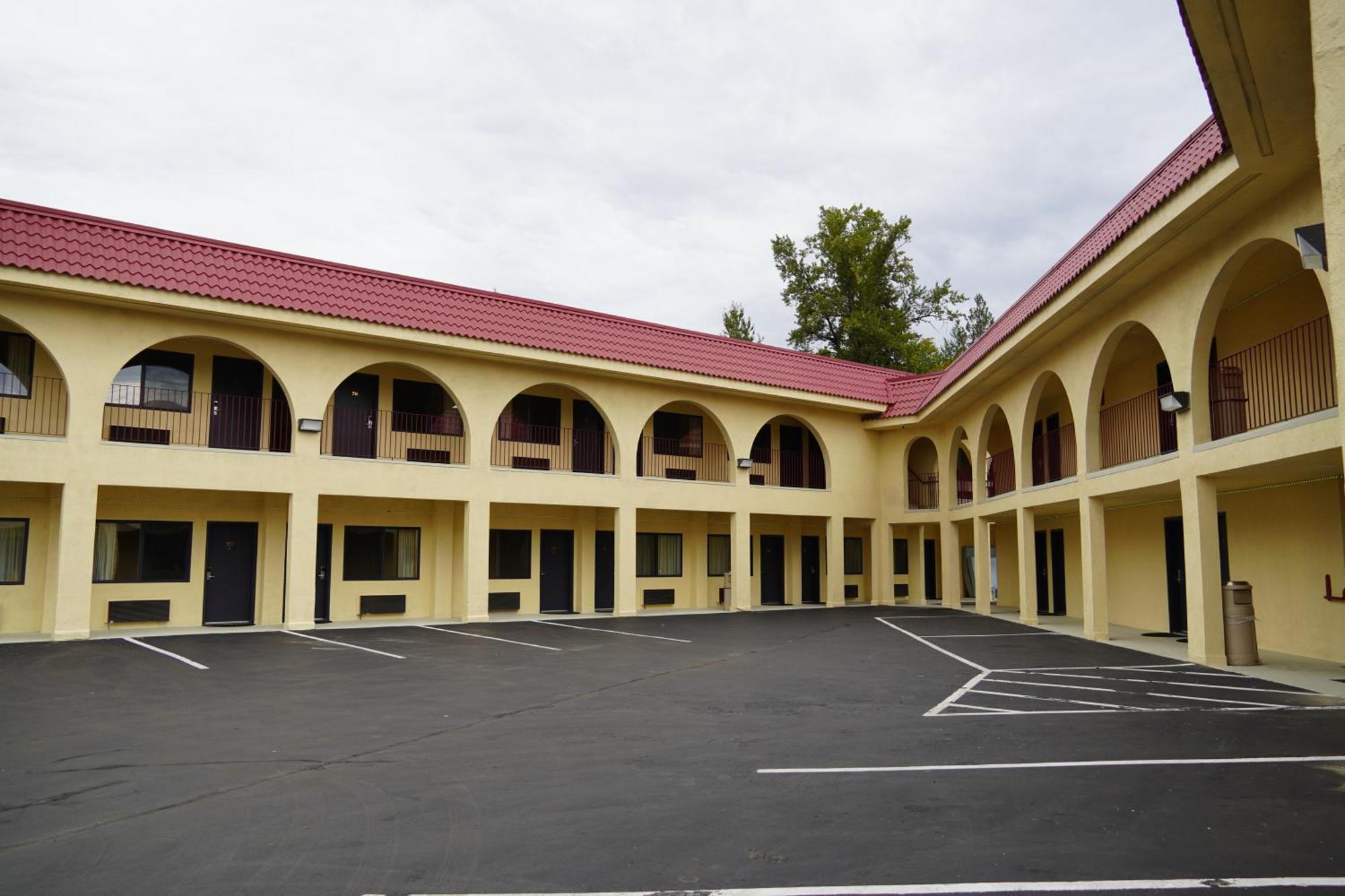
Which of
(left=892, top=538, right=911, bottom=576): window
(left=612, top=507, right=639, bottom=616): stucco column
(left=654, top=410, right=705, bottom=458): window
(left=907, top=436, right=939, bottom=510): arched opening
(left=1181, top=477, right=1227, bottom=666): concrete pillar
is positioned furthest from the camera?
(left=892, top=538, right=911, bottom=576): window

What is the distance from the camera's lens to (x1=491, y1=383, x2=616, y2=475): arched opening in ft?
79.2

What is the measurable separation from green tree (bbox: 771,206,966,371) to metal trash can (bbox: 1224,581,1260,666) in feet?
99.8

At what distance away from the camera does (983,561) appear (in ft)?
80.9

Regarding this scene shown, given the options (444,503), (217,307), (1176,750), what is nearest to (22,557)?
(217,307)

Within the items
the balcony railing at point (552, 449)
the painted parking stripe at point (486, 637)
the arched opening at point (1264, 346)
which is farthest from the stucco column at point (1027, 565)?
the painted parking stripe at point (486, 637)

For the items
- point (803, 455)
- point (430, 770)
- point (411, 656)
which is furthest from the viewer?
point (803, 455)

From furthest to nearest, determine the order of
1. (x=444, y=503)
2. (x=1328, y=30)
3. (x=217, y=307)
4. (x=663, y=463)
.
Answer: (x=663, y=463) < (x=444, y=503) < (x=217, y=307) < (x=1328, y=30)

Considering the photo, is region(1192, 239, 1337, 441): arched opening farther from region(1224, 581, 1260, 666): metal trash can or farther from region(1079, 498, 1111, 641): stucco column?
region(1079, 498, 1111, 641): stucco column

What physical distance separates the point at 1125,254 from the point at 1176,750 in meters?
7.90

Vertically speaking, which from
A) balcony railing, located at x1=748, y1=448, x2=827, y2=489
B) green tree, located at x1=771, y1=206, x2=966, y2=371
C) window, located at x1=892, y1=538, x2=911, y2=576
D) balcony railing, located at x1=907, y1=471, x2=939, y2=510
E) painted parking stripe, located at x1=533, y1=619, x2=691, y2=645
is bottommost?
painted parking stripe, located at x1=533, y1=619, x2=691, y2=645

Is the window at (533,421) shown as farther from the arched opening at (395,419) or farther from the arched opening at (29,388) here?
the arched opening at (29,388)

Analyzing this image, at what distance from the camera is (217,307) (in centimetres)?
1781

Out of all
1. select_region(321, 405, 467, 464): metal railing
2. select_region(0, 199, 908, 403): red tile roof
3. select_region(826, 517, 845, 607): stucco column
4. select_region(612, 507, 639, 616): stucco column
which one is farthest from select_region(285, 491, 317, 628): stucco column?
select_region(826, 517, 845, 607): stucco column

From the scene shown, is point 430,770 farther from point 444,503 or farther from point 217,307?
point 444,503
